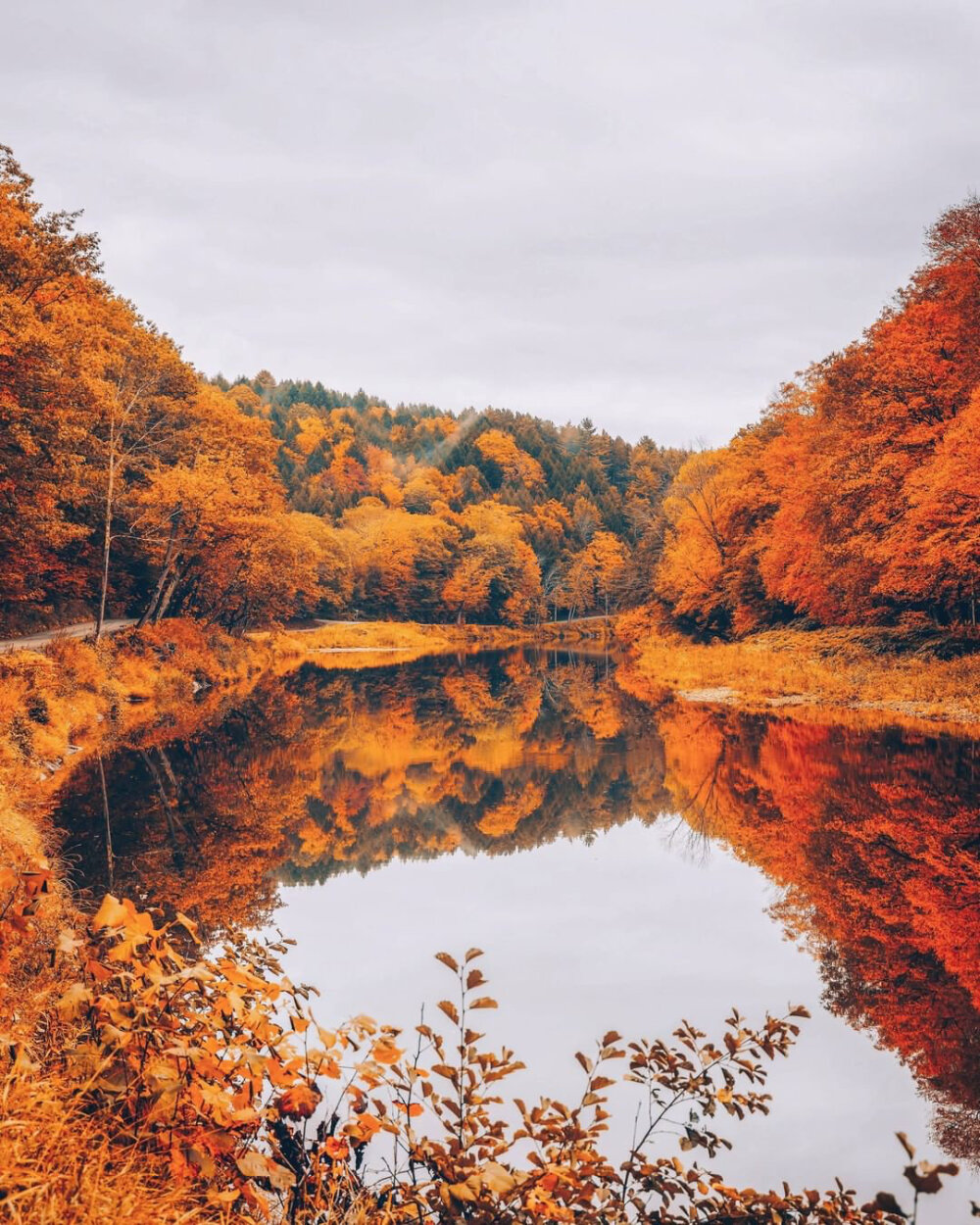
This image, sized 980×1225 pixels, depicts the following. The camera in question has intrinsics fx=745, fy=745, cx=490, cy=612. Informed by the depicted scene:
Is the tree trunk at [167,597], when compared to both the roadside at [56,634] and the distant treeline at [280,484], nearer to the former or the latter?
the distant treeline at [280,484]

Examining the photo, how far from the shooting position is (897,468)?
73.5ft

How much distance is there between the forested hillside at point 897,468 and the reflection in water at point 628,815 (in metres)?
6.74

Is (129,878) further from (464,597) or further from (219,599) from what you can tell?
(464,597)

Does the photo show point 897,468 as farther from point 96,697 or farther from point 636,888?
point 96,697

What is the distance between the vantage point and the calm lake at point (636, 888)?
4.93 metres

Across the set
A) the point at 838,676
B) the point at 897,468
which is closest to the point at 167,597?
the point at 838,676

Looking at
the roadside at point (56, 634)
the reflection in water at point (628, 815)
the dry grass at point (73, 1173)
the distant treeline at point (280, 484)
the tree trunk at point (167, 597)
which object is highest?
the distant treeline at point (280, 484)

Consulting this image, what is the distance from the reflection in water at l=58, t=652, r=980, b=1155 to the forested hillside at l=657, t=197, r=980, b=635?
265 inches

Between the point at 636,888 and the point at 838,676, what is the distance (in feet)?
61.6

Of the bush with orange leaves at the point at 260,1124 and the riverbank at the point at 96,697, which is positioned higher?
the bush with orange leaves at the point at 260,1124

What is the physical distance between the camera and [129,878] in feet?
26.6

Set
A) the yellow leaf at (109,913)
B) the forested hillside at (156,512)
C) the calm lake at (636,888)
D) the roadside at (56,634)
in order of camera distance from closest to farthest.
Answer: the yellow leaf at (109,913) < the calm lake at (636,888) < the forested hillside at (156,512) < the roadside at (56,634)

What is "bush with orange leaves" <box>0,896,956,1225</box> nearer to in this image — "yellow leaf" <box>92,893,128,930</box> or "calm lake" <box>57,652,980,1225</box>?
"yellow leaf" <box>92,893,128,930</box>

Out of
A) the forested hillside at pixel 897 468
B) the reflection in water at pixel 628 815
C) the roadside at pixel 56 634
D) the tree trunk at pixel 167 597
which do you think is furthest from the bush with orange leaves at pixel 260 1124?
the tree trunk at pixel 167 597
